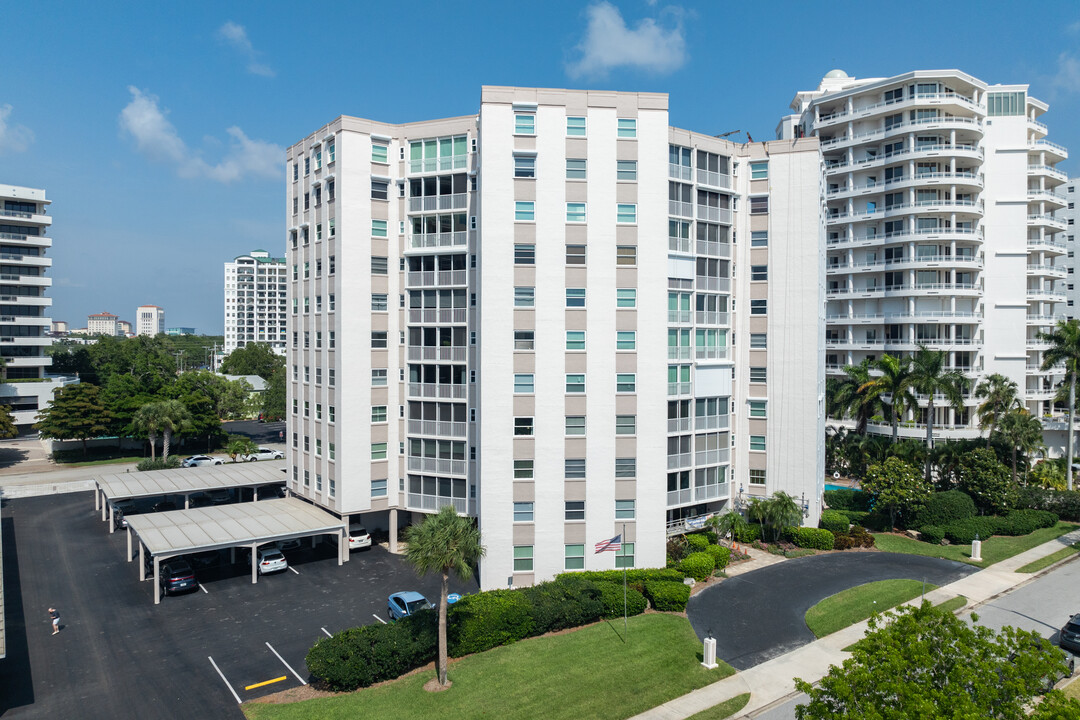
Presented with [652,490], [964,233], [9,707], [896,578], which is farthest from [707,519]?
[964,233]

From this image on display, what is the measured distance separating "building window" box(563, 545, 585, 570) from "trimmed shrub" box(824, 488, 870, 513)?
27.6m

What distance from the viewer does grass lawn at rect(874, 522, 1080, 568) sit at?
41312mm

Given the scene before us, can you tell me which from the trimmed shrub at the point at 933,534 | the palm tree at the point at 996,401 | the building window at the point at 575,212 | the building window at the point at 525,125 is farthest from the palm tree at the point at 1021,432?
the building window at the point at 525,125

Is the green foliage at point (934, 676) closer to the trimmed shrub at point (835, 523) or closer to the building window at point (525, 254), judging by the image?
the building window at point (525, 254)

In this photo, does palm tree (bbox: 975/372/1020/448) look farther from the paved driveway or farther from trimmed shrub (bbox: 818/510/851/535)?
the paved driveway

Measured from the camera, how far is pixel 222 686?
25609mm

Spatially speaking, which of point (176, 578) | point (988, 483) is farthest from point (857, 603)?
point (176, 578)

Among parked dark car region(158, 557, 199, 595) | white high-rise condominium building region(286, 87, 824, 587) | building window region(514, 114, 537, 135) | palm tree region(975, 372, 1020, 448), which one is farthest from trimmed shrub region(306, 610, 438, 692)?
palm tree region(975, 372, 1020, 448)

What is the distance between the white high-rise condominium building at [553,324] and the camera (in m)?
36.1

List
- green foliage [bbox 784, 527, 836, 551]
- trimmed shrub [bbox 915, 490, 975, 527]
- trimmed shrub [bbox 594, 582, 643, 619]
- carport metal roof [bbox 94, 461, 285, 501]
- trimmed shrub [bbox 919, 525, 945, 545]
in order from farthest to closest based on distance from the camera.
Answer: carport metal roof [bbox 94, 461, 285, 501], trimmed shrub [bbox 915, 490, 975, 527], trimmed shrub [bbox 919, 525, 945, 545], green foliage [bbox 784, 527, 836, 551], trimmed shrub [bbox 594, 582, 643, 619]

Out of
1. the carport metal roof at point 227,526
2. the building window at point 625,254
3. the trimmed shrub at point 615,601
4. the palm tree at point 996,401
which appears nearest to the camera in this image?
the trimmed shrub at point 615,601

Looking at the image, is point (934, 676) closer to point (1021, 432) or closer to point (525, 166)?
point (525, 166)

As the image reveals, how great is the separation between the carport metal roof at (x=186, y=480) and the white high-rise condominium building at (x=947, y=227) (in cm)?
6320

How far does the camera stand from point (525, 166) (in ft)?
119
